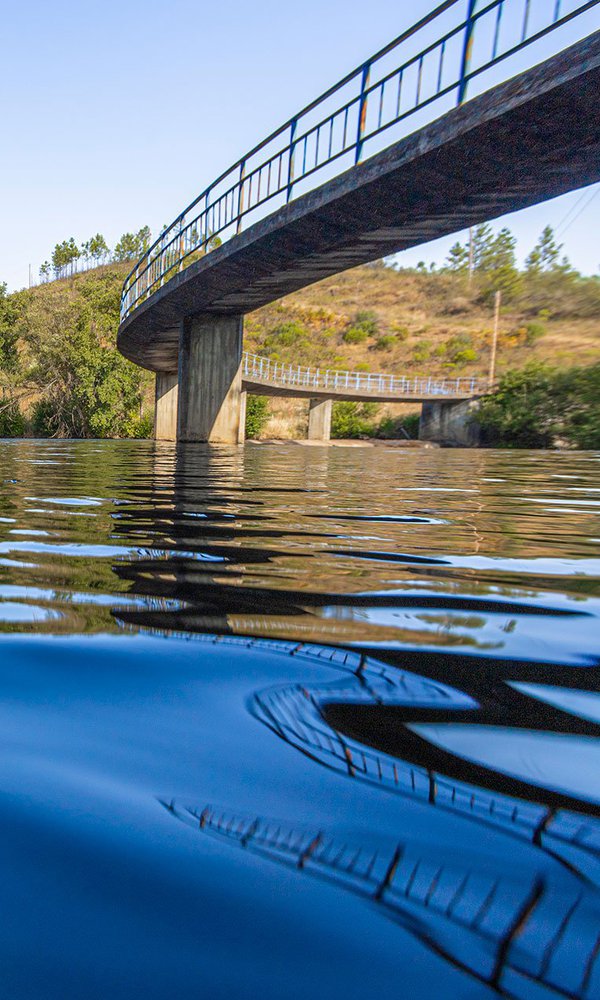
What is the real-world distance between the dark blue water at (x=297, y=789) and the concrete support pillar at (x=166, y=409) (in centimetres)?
2686

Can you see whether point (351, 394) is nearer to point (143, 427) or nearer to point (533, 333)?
point (143, 427)

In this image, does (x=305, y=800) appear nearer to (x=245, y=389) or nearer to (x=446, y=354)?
(x=245, y=389)

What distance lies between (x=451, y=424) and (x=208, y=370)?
2412 centimetres

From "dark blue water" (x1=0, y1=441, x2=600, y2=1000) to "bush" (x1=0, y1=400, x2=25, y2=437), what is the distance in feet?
149

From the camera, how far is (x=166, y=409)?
29.2 metres

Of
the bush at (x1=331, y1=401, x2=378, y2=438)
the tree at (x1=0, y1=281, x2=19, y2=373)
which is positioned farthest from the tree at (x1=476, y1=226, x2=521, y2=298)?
the tree at (x1=0, y1=281, x2=19, y2=373)

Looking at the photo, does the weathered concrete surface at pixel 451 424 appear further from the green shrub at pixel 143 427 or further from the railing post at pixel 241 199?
the railing post at pixel 241 199

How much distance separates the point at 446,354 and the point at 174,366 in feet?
136

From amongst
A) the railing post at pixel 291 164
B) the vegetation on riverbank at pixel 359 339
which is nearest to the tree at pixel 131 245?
the vegetation on riverbank at pixel 359 339

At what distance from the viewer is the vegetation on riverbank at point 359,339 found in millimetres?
41219

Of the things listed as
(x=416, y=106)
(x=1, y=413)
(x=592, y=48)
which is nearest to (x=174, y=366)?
(x=1, y=413)

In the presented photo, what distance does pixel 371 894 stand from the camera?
458mm

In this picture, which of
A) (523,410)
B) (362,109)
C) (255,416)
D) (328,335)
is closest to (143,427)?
(255,416)

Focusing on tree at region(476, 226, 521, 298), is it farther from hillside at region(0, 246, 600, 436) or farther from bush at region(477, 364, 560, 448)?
bush at region(477, 364, 560, 448)
